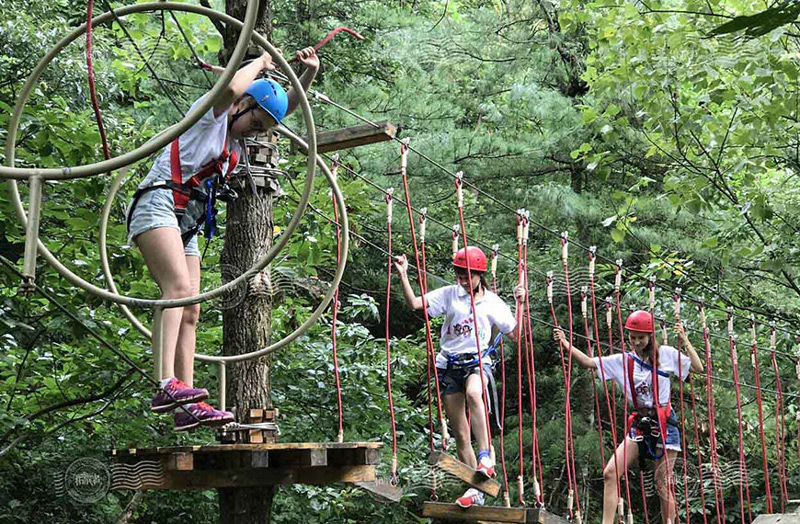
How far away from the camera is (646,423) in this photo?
16.1ft

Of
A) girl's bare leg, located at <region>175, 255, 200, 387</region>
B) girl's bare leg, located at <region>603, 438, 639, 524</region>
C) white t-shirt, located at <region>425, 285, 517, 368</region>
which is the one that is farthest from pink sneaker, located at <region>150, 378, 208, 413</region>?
girl's bare leg, located at <region>603, 438, 639, 524</region>

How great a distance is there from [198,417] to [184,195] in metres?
0.65

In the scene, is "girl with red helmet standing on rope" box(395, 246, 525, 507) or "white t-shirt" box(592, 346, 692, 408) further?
"white t-shirt" box(592, 346, 692, 408)

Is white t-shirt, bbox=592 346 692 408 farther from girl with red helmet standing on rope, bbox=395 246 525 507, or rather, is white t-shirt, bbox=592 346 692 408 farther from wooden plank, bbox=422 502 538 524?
wooden plank, bbox=422 502 538 524

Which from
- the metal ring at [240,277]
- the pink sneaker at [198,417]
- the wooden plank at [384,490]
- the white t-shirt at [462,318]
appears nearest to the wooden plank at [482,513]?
the wooden plank at [384,490]

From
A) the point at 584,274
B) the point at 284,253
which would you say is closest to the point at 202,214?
the point at 284,253

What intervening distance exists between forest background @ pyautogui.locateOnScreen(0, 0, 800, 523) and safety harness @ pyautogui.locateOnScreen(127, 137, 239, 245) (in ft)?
2.02

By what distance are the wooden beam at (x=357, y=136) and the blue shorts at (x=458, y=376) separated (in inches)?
43.5

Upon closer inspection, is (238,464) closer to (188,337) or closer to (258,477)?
(258,477)

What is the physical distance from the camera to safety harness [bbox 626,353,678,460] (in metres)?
4.91

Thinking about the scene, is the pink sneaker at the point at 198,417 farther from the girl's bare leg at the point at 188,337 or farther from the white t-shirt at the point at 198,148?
the white t-shirt at the point at 198,148

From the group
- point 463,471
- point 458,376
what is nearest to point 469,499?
point 463,471

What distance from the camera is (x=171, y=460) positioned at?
338 cm

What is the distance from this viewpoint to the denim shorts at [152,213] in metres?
2.90
